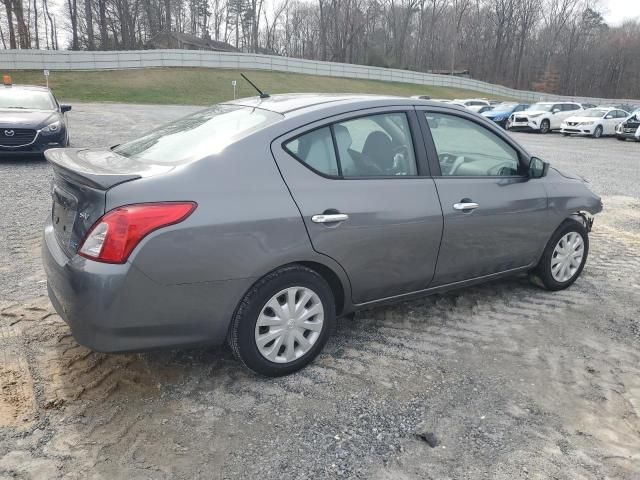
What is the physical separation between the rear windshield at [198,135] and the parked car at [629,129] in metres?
23.2

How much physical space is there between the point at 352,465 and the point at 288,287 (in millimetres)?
1000

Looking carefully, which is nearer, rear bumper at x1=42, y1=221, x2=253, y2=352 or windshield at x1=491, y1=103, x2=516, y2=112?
rear bumper at x1=42, y1=221, x2=253, y2=352

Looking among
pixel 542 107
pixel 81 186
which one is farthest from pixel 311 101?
pixel 542 107

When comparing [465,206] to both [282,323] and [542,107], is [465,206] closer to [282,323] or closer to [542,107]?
[282,323]

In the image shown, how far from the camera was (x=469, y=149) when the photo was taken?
3.91m

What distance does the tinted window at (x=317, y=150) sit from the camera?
309 cm

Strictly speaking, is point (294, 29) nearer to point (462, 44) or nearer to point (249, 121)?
point (462, 44)

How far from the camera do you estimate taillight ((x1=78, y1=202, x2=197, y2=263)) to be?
2545 millimetres

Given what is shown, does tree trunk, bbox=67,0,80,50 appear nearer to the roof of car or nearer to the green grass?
the green grass

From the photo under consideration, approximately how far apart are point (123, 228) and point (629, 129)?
25.1 m

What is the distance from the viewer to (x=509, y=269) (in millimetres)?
4238

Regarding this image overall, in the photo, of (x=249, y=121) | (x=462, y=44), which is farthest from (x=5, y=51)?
(x=462, y=44)

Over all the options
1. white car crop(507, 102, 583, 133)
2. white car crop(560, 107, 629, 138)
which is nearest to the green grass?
white car crop(507, 102, 583, 133)

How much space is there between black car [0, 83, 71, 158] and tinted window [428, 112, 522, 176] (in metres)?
8.37
